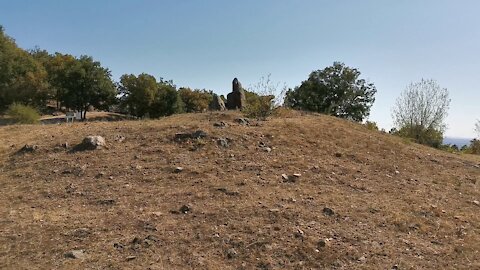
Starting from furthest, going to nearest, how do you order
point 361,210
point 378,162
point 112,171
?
point 378,162
point 112,171
point 361,210

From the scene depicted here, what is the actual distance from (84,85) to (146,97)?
227 inches

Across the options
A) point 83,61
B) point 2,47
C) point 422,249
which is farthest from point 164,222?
point 2,47

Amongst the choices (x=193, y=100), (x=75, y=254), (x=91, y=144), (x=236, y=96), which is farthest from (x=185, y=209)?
(x=193, y=100)

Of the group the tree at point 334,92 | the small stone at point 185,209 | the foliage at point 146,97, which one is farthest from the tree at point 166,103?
the small stone at point 185,209

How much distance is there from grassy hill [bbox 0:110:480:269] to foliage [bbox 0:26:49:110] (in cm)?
2352

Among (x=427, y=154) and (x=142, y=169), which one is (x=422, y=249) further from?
(x=427, y=154)

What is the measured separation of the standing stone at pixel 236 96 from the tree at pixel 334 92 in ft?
43.7

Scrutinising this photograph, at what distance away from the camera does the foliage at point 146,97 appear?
1420 inches

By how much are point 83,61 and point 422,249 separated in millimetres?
34118

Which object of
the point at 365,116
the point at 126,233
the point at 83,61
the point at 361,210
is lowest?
the point at 126,233

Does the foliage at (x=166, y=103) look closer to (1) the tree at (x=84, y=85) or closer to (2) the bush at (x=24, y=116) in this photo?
(1) the tree at (x=84, y=85)

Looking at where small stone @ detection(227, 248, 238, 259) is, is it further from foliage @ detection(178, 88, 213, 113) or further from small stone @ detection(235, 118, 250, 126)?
foliage @ detection(178, 88, 213, 113)

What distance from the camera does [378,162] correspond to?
9055mm

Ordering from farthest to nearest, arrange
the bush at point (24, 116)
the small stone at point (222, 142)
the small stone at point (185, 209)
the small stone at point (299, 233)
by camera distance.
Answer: the bush at point (24, 116) < the small stone at point (222, 142) < the small stone at point (185, 209) < the small stone at point (299, 233)
